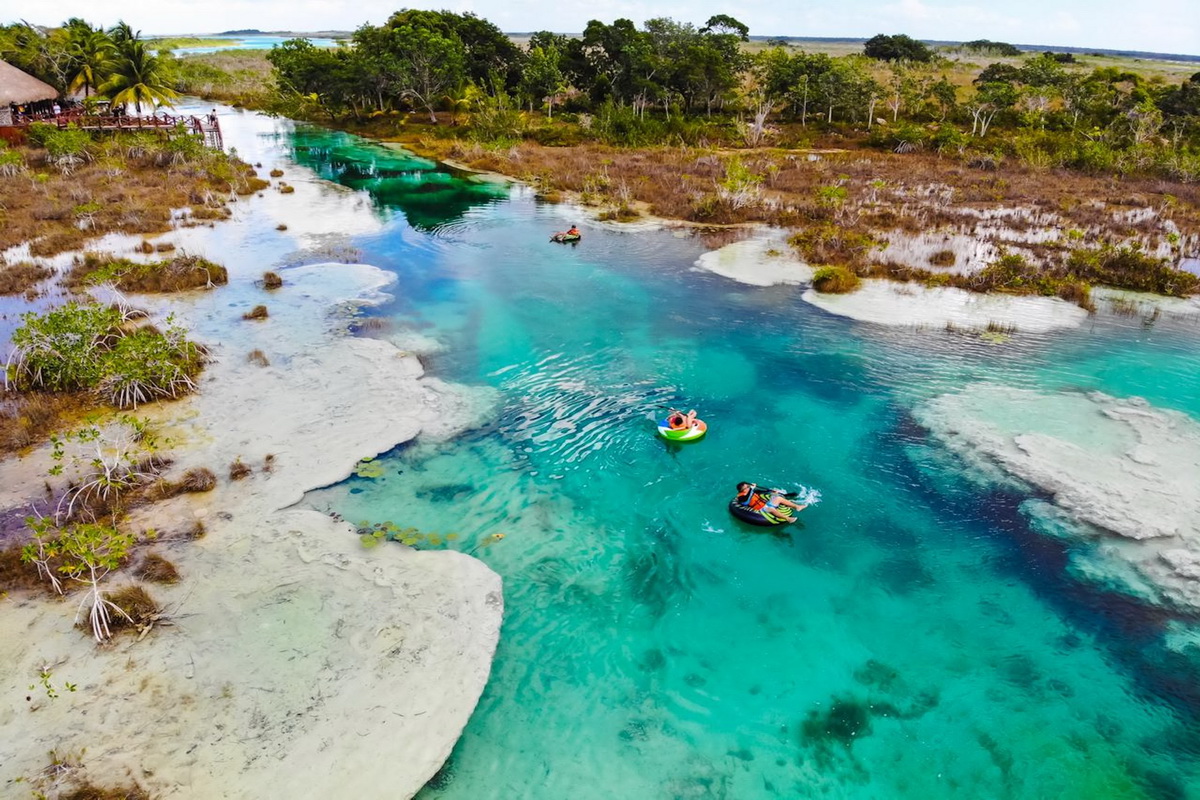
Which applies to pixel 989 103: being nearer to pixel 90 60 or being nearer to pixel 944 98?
pixel 944 98

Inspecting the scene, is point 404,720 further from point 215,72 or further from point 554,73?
point 215,72

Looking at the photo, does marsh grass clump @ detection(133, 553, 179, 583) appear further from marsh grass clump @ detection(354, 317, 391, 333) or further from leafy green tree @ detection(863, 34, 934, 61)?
leafy green tree @ detection(863, 34, 934, 61)

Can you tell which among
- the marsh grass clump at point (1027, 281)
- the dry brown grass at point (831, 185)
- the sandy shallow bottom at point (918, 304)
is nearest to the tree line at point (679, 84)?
the dry brown grass at point (831, 185)

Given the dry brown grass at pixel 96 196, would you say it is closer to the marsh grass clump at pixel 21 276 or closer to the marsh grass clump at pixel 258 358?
the marsh grass clump at pixel 21 276

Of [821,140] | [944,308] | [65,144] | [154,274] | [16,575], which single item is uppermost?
[821,140]

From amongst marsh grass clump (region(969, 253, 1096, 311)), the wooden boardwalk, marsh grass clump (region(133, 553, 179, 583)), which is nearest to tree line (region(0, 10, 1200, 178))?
the wooden boardwalk

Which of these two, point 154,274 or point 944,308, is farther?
point 154,274

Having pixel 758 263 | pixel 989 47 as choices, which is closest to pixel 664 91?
pixel 758 263
